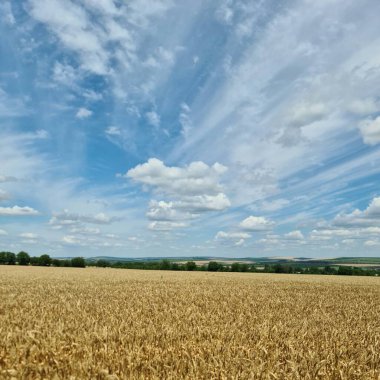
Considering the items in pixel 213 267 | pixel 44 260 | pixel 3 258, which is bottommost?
pixel 213 267

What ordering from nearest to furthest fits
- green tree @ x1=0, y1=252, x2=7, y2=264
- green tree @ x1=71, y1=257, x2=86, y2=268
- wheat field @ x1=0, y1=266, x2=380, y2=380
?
1. wheat field @ x1=0, y1=266, x2=380, y2=380
2. green tree @ x1=71, y1=257, x2=86, y2=268
3. green tree @ x1=0, y1=252, x2=7, y2=264

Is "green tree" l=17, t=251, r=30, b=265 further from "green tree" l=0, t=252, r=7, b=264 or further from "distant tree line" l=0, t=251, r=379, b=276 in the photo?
"green tree" l=0, t=252, r=7, b=264

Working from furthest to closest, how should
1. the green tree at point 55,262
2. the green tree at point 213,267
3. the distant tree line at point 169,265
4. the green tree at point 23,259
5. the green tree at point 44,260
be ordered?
the green tree at point 23,259 < the green tree at point 55,262 < the green tree at point 44,260 < the green tree at point 213,267 < the distant tree line at point 169,265

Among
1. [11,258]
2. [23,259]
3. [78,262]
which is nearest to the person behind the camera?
[78,262]

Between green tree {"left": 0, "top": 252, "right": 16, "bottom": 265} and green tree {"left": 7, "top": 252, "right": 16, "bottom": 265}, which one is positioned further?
green tree {"left": 7, "top": 252, "right": 16, "bottom": 265}

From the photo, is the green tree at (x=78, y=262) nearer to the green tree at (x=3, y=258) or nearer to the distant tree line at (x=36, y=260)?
the distant tree line at (x=36, y=260)

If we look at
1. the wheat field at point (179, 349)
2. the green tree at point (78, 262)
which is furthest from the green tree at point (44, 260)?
the wheat field at point (179, 349)

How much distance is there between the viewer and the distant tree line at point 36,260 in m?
101

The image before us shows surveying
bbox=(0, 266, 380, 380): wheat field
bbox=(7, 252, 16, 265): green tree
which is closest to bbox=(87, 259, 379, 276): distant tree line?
bbox=(7, 252, 16, 265): green tree

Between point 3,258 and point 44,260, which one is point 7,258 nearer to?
point 3,258

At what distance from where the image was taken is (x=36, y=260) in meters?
102

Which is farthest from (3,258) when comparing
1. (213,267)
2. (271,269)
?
(271,269)

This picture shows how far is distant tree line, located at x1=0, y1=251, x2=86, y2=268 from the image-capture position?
100938mm

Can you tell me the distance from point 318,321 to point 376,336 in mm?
2341
